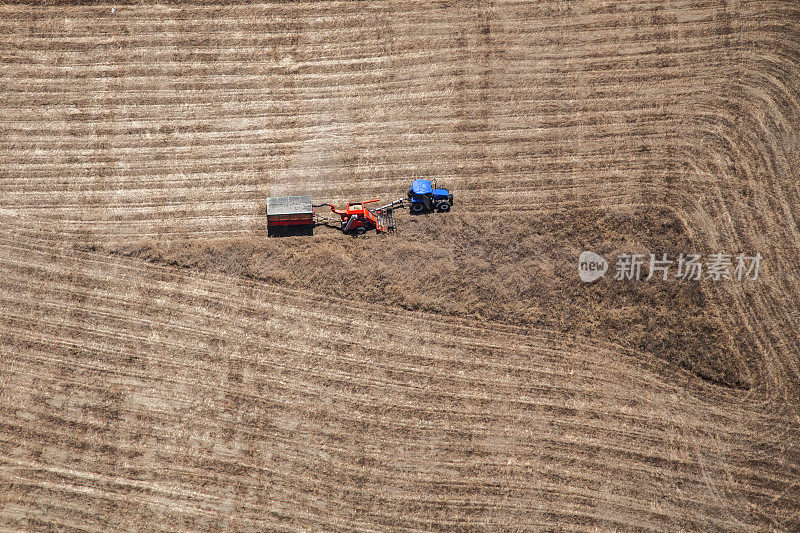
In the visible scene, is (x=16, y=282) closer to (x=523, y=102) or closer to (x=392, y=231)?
(x=392, y=231)

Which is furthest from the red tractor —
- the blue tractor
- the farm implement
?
the blue tractor

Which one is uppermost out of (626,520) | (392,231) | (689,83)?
(689,83)

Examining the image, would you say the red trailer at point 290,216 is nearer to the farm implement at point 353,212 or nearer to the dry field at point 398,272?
the farm implement at point 353,212

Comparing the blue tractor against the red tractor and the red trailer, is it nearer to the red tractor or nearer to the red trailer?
the red tractor

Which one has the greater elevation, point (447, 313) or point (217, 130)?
point (217, 130)

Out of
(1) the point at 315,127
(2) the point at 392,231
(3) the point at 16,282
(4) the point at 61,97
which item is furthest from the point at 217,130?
(3) the point at 16,282

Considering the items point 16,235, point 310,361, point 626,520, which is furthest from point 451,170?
point 16,235

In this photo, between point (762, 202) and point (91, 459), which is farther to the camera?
point (762, 202)
